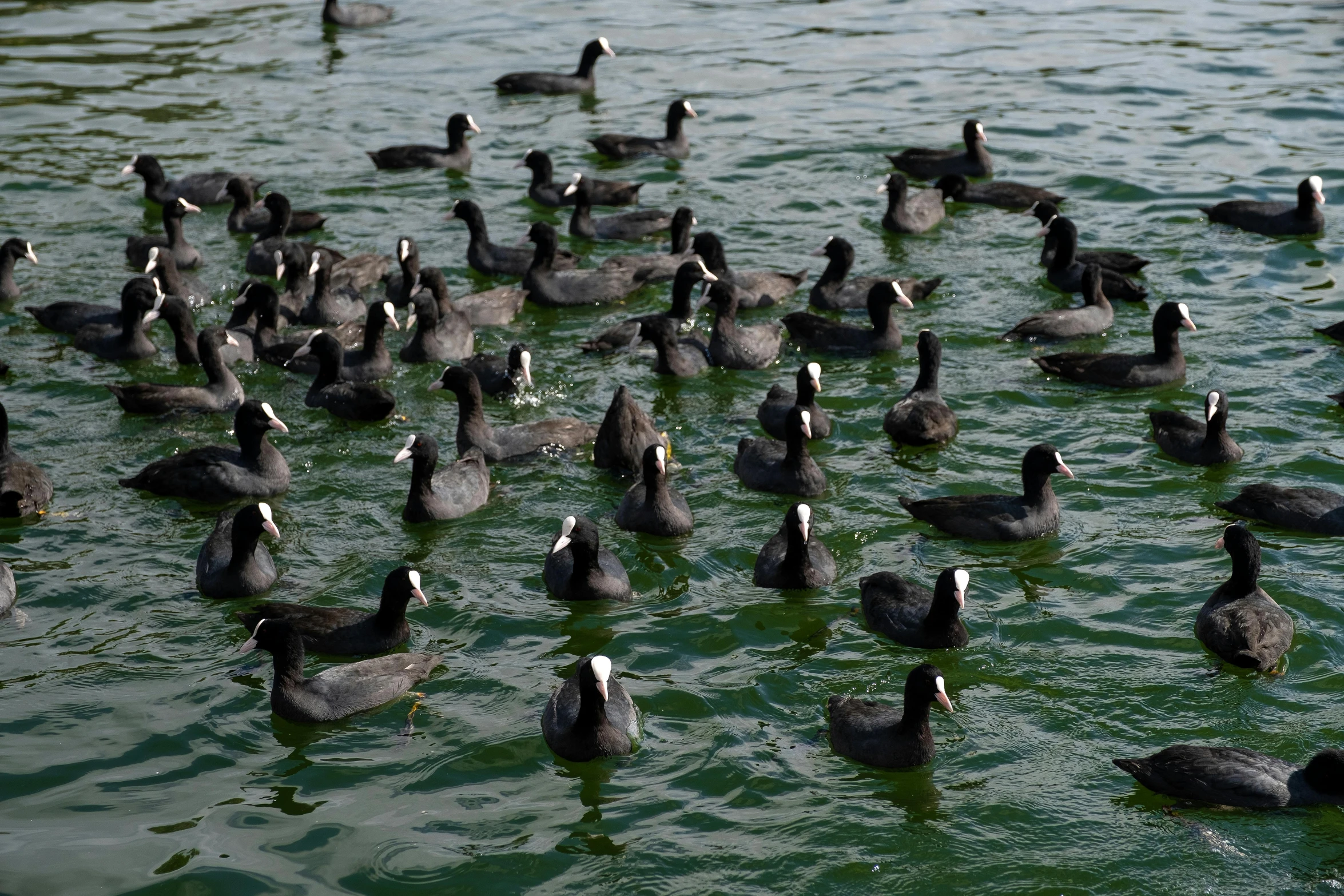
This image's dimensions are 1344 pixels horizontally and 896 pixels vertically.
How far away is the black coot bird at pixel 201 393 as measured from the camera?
1405 cm

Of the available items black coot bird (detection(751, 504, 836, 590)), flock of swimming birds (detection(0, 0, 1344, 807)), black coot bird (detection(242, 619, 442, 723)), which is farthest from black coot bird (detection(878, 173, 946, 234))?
black coot bird (detection(242, 619, 442, 723))

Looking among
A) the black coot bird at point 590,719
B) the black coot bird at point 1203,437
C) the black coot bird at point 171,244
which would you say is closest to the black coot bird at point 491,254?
the black coot bird at point 171,244

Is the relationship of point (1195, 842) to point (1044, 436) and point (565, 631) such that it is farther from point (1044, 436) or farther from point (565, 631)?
point (1044, 436)

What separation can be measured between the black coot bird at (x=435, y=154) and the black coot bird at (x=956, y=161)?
5.86 metres

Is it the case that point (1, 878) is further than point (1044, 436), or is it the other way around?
point (1044, 436)

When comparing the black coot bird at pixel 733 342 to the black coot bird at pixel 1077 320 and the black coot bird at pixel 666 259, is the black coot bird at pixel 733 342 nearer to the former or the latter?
the black coot bird at pixel 666 259

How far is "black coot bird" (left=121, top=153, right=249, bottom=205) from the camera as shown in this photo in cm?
1934

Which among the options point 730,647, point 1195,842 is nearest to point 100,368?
point 730,647

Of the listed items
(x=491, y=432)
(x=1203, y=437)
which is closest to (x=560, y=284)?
(x=491, y=432)

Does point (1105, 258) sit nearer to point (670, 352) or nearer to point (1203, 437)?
point (1203, 437)

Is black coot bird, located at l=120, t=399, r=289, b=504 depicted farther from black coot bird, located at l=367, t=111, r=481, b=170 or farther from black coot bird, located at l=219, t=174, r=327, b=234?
black coot bird, located at l=367, t=111, r=481, b=170

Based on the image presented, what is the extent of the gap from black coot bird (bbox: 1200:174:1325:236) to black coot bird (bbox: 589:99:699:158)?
284 inches

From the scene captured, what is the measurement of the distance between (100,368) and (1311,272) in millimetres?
13118

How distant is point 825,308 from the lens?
53.9ft
